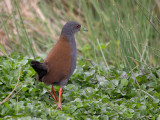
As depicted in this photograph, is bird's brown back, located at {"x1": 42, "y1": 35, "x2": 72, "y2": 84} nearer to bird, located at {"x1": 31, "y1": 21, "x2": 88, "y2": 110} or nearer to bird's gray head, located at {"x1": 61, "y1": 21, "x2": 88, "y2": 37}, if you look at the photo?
bird, located at {"x1": 31, "y1": 21, "x2": 88, "y2": 110}

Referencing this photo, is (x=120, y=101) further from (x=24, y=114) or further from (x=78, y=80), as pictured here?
(x=24, y=114)

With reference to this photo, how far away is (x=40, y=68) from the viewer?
10.3ft

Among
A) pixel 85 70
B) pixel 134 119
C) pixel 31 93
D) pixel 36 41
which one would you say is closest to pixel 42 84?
pixel 31 93

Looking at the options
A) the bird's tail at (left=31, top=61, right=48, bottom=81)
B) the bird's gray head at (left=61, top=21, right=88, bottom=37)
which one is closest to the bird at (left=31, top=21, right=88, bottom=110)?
the bird's tail at (left=31, top=61, right=48, bottom=81)

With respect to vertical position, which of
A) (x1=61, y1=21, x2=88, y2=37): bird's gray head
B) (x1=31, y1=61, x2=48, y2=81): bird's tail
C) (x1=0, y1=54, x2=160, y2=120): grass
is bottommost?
(x1=0, y1=54, x2=160, y2=120): grass

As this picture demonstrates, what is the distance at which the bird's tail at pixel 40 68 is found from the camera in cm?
305

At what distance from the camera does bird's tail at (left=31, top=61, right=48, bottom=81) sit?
10.0ft

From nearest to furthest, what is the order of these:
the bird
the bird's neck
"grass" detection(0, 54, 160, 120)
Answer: "grass" detection(0, 54, 160, 120), the bird, the bird's neck

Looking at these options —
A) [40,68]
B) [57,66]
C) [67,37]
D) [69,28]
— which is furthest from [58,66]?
[69,28]

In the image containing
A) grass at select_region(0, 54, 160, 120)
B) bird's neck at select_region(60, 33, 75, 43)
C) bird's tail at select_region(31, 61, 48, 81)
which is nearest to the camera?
grass at select_region(0, 54, 160, 120)

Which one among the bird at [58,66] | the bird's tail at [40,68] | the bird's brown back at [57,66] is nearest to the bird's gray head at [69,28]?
the bird at [58,66]

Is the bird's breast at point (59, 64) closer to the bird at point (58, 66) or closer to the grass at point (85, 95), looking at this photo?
the bird at point (58, 66)

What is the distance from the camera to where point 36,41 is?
6.56 m

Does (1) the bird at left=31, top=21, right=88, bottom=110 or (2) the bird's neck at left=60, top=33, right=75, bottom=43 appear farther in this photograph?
(2) the bird's neck at left=60, top=33, right=75, bottom=43
